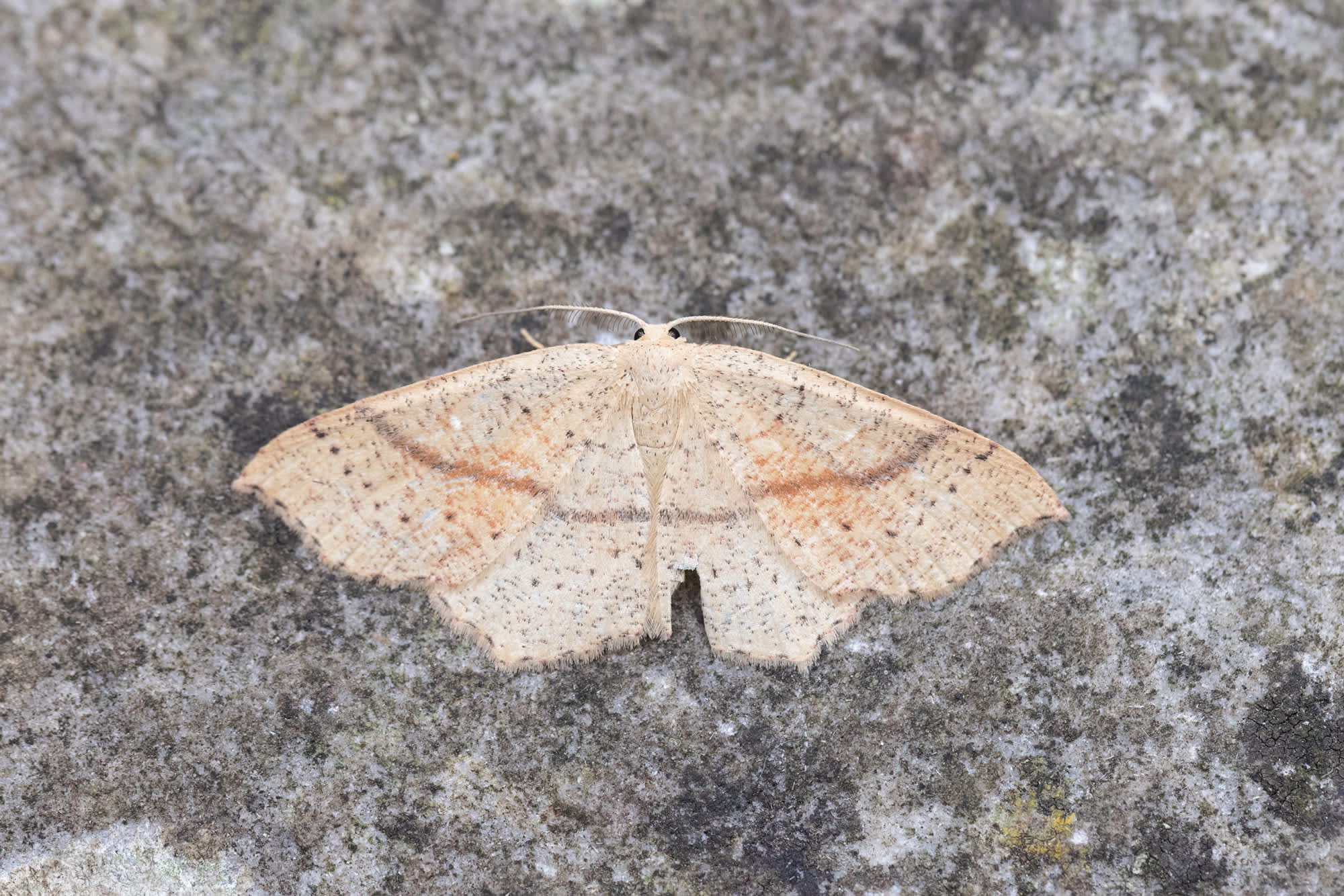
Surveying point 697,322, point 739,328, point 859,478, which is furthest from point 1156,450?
point 697,322

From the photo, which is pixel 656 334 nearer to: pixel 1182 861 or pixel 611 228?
pixel 611 228

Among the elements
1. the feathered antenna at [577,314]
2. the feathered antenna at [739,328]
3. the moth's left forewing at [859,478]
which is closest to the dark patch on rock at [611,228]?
the feathered antenna at [577,314]

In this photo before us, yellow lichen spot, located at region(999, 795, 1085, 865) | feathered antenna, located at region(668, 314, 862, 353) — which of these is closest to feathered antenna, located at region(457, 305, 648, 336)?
feathered antenna, located at region(668, 314, 862, 353)

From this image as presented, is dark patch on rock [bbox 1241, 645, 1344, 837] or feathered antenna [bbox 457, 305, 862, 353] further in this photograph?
feathered antenna [bbox 457, 305, 862, 353]

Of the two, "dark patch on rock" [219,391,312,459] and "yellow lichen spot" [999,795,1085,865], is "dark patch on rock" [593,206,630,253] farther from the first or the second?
"yellow lichen spot" [999,795,1085,865]

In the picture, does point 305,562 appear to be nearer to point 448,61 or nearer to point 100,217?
point 100,217

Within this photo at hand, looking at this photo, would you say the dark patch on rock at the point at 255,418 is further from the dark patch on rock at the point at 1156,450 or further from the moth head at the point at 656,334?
the dark patch on rock at the point at 1156,450

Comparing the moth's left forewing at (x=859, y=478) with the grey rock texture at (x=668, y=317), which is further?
the grey rock texture at (x=668, y=317)
